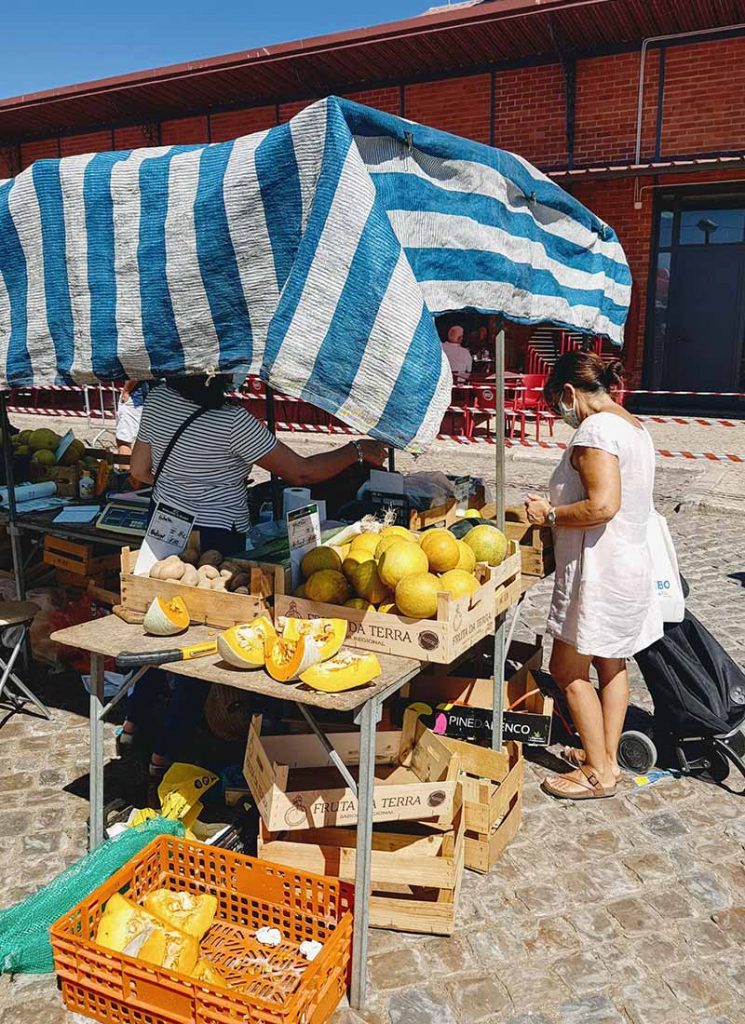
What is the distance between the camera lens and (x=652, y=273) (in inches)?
618

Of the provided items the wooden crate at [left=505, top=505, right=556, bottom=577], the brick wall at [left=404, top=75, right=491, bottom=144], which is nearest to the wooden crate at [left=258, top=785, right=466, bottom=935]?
the wooden crate at [left=505, top=505, right=556, bottom=577]

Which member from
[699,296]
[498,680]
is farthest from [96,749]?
[699,296]

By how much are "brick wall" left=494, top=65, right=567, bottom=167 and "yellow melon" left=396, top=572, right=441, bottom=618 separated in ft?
47.9

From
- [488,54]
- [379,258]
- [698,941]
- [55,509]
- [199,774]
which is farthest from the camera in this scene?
[488,54]

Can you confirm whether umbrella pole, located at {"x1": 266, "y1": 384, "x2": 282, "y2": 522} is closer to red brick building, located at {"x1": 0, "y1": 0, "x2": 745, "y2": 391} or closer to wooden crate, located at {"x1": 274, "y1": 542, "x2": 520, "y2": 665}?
wooden crate, located at {"x1": 274, "y1": 542, "x2": 520, "y2": 665}

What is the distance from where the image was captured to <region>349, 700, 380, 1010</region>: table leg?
290 centimetres

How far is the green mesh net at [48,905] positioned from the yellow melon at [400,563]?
144 cm

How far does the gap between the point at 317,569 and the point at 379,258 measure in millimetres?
1345

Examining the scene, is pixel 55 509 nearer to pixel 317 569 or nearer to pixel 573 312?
pixel 317 569

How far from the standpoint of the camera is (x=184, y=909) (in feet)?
10.2

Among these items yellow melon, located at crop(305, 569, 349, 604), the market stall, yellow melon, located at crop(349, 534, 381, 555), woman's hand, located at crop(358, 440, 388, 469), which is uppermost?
the market stall

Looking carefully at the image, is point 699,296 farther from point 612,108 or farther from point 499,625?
point 499,625

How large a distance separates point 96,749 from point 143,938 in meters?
0.81

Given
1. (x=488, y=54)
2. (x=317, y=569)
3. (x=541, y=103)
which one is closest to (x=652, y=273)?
(x=541, y=103)
